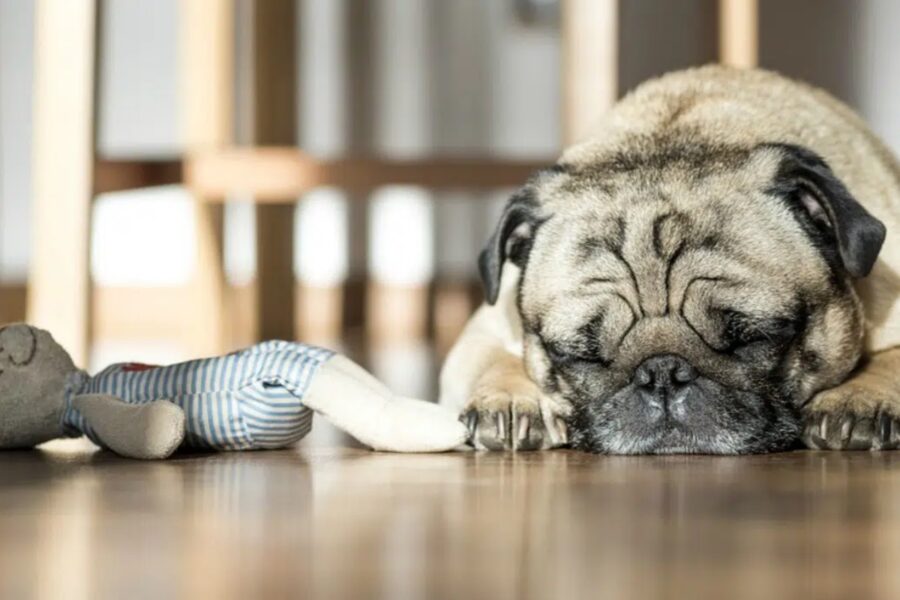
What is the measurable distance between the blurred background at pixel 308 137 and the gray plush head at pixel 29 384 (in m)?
0.66

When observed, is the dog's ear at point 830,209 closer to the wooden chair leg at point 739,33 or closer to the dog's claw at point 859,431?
the dog's claw at point 859,431

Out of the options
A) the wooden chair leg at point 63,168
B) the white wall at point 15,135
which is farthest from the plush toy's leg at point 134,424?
the white wall at point 15,135

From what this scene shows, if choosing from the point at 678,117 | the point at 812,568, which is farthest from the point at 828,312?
the point at 812,568

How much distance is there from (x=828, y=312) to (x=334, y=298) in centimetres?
→ 283

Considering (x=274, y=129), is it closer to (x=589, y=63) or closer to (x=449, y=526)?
(x=589, y=63)

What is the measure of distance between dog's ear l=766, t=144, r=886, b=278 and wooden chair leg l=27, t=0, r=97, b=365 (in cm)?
103

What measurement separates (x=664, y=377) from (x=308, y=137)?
2936 millimetres

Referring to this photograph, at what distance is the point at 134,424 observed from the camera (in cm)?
137

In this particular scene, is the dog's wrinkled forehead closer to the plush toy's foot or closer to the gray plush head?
the plush toy's foot

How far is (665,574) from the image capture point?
0.81m

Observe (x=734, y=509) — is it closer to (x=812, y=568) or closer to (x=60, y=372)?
(x=812, y=568)

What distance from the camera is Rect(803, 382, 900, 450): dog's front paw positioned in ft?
4.70

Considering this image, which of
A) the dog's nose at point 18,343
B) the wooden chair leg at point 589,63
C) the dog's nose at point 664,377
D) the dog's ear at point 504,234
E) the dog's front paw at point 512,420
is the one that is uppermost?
the wooden chair leg at point 589,63

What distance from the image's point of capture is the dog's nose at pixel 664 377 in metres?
1.41
